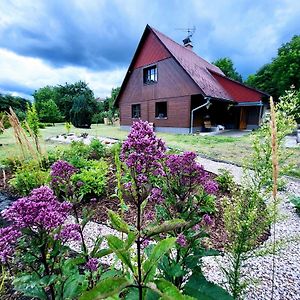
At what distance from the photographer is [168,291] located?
654 millimetres

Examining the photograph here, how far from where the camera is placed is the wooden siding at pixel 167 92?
517 inches

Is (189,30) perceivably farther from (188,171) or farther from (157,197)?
(157,197)

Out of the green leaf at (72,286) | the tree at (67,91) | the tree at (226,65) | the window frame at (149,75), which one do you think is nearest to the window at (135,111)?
the window frame at (149,75)

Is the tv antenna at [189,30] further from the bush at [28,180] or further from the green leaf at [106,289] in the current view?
the green leaf at [106,289]

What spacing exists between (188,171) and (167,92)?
44.5 ft

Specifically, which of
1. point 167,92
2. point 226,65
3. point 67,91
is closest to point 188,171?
point 167,92

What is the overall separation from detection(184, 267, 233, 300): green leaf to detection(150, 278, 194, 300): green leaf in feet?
1.25

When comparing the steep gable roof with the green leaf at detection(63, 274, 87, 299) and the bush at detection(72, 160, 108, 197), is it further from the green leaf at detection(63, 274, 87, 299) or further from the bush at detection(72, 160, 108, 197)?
the green leaf at detection(63, 274, 87, 299)

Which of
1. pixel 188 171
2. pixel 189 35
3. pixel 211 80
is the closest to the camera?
pixel 188 171

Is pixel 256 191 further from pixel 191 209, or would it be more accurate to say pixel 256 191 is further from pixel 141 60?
pixel 141 60

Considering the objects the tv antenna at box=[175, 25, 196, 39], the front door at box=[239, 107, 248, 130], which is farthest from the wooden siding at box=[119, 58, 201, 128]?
the tv antenna at box=[175, 25, 196, 39]

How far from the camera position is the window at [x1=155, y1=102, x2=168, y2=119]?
15.1 metres

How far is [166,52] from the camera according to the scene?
44.4ft

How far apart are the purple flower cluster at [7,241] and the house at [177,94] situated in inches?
469
